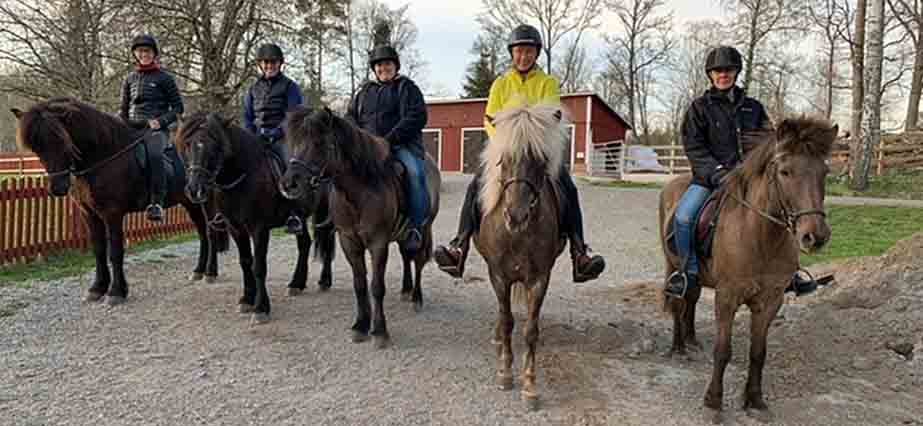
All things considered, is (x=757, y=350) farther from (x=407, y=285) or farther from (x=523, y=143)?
(x=407, y=285)

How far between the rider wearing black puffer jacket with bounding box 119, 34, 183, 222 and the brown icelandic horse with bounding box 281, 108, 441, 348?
2.56 m

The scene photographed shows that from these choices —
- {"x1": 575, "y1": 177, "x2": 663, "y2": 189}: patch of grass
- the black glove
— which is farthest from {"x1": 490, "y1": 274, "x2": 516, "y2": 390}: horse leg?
{"x1": 575, "y1": 177, "x2": 663, "y2": 189}: patch of grass

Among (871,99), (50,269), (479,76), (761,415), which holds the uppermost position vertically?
(479,76)

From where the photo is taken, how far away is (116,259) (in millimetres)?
6285

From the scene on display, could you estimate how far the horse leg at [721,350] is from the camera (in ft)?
13.2

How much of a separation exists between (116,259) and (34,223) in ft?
10.7

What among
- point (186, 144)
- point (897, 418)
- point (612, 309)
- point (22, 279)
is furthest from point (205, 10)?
point (897, 418)

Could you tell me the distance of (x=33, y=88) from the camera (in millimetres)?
17156

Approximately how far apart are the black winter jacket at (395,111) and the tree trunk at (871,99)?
12953mm

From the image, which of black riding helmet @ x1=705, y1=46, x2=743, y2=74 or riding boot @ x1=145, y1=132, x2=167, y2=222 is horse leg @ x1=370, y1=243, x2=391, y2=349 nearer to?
riding boot @ x1=145, y1=132, x2=167, y2=222

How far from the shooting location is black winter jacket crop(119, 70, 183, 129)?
7027 millimetres

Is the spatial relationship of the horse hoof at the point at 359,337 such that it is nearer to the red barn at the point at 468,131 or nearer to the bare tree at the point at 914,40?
the bare tree at the point at 914,40

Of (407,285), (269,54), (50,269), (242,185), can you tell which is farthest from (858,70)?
(50,269)

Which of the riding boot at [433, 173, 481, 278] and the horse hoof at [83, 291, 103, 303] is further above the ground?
the riding boot at [433, 173, 481, 278]
